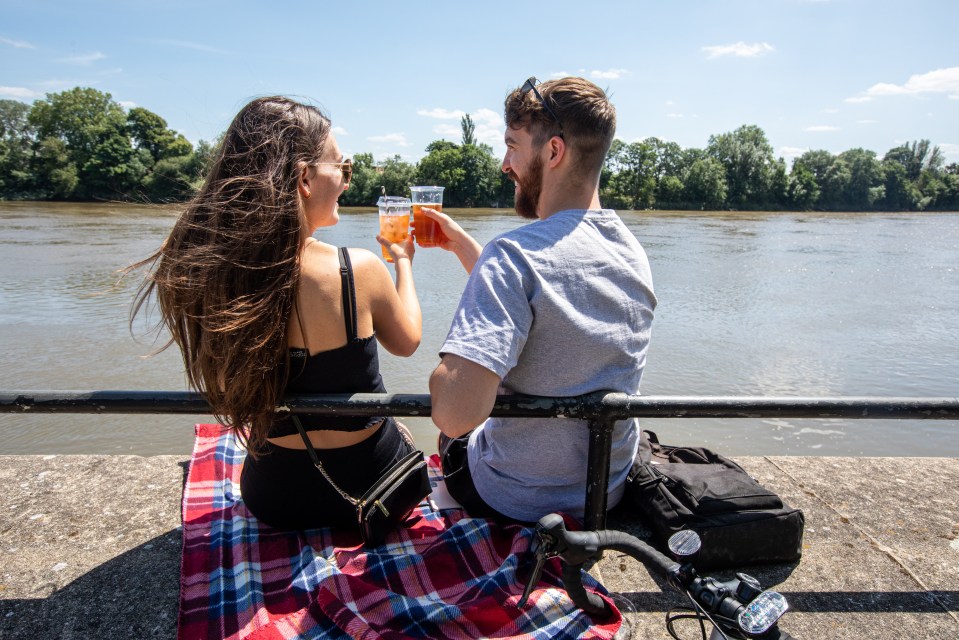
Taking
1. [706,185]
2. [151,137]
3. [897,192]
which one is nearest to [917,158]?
[897,192]

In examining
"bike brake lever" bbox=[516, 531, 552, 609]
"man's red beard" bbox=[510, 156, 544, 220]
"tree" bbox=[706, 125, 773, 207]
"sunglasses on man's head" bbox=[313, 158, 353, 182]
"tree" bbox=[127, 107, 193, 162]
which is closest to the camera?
"bike brake lever" bbox=[516, 531, 552, 609]

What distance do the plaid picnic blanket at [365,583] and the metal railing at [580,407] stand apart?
0.34 m

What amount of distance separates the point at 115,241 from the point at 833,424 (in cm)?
2259

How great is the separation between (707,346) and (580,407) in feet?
25.5

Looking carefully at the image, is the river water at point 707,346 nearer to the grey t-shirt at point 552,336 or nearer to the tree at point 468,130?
the grey t-shirt at point 552,336

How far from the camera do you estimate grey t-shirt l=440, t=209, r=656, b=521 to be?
1767mm

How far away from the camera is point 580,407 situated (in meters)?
1.86

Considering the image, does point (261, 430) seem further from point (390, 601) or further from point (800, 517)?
point (800, 517)

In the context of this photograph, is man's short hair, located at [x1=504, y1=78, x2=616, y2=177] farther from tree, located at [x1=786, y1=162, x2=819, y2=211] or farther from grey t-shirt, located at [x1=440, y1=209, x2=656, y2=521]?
tree, located at [x1=786, y1=162, x2=819, y2=211]

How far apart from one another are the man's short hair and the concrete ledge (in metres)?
1.34

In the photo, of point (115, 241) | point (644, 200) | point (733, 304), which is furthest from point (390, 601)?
point (644, 200)

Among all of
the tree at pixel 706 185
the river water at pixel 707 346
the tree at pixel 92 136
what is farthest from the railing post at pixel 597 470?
the tree at pixel 706 185

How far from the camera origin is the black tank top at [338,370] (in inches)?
80.4

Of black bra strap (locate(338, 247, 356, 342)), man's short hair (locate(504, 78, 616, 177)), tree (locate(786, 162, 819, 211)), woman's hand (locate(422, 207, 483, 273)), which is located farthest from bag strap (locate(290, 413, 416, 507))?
tree (locate(786, 162, 819, 211))
